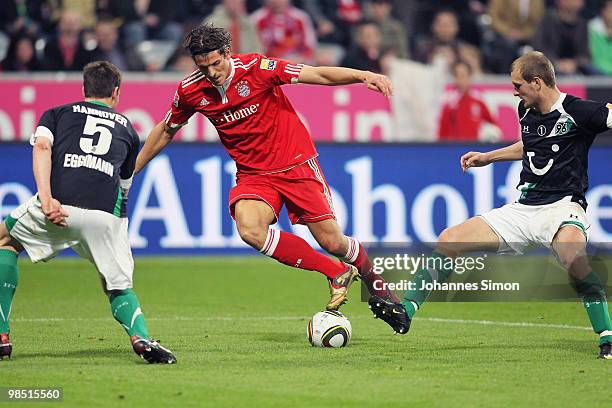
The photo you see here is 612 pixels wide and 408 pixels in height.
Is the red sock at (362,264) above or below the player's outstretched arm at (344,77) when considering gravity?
below

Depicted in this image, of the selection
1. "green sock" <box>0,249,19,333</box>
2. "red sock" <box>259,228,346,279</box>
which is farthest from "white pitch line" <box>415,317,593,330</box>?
"green sock" <box>0,249,19,333</box>

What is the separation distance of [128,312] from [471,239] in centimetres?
256

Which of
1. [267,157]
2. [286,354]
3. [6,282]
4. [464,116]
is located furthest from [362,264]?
[464,116]

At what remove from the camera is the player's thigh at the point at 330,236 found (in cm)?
908

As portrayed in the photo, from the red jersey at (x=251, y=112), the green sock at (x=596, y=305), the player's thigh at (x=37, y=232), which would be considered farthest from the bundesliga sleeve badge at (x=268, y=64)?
the green sock at (x=596, y=305)

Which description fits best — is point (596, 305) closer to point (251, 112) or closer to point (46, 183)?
point (251, 112)

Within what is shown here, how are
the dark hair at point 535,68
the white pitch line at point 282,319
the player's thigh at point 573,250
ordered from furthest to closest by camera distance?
the white pitch line at point 282,319
the dark hair at point 535,68
the player's thigh at point 573,250

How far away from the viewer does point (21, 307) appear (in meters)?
11.0

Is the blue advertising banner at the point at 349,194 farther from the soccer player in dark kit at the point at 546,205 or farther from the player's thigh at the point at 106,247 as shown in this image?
the player's thigh at the point at 106,247

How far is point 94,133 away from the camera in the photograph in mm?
7520

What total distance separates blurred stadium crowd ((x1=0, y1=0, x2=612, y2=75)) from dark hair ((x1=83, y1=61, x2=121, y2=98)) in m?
10.4

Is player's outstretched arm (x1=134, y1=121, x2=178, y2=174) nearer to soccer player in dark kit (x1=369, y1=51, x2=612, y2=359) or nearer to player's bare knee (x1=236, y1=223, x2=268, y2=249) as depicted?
player's bare knee (x1=236, y1=223, x2=268, y2=249)

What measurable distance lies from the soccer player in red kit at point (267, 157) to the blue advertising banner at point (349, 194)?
18.8 ft

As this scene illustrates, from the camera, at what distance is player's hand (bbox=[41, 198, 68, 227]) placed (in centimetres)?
715
